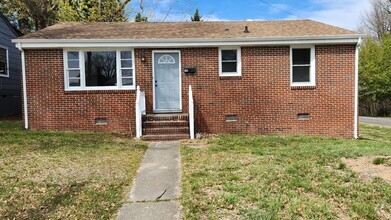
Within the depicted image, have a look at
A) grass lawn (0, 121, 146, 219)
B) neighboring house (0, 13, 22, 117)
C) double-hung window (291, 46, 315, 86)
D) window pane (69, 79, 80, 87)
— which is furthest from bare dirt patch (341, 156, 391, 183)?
neighboring house (0, 13, 22, 117)

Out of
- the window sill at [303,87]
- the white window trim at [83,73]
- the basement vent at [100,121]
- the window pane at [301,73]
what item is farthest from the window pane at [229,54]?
the basement vent at [100,121]

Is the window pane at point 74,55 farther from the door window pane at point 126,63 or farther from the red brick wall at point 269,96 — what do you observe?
the red brick wall at point 269,96

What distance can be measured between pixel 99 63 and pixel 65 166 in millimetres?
5382

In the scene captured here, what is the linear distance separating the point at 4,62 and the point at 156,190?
1407 centimetres

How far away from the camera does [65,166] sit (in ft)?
18.1

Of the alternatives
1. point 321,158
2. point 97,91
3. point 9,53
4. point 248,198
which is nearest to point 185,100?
point 97,91

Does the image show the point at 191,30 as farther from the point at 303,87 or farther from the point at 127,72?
the point at 303,87

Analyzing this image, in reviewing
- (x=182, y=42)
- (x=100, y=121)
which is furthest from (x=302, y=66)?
(x=100, y=121)

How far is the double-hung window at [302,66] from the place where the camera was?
33.0ft

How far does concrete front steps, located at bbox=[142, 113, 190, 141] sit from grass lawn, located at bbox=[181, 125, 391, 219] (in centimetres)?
211

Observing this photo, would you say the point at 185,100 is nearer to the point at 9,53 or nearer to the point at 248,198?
the point at 248,198

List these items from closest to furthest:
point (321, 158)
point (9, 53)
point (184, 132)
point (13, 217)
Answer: point (13, 217)
point (321, 158)
point (184, 132)
point (9, 53)

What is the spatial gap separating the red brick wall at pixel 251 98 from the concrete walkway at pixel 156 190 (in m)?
3.60

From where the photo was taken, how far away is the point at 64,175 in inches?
198
